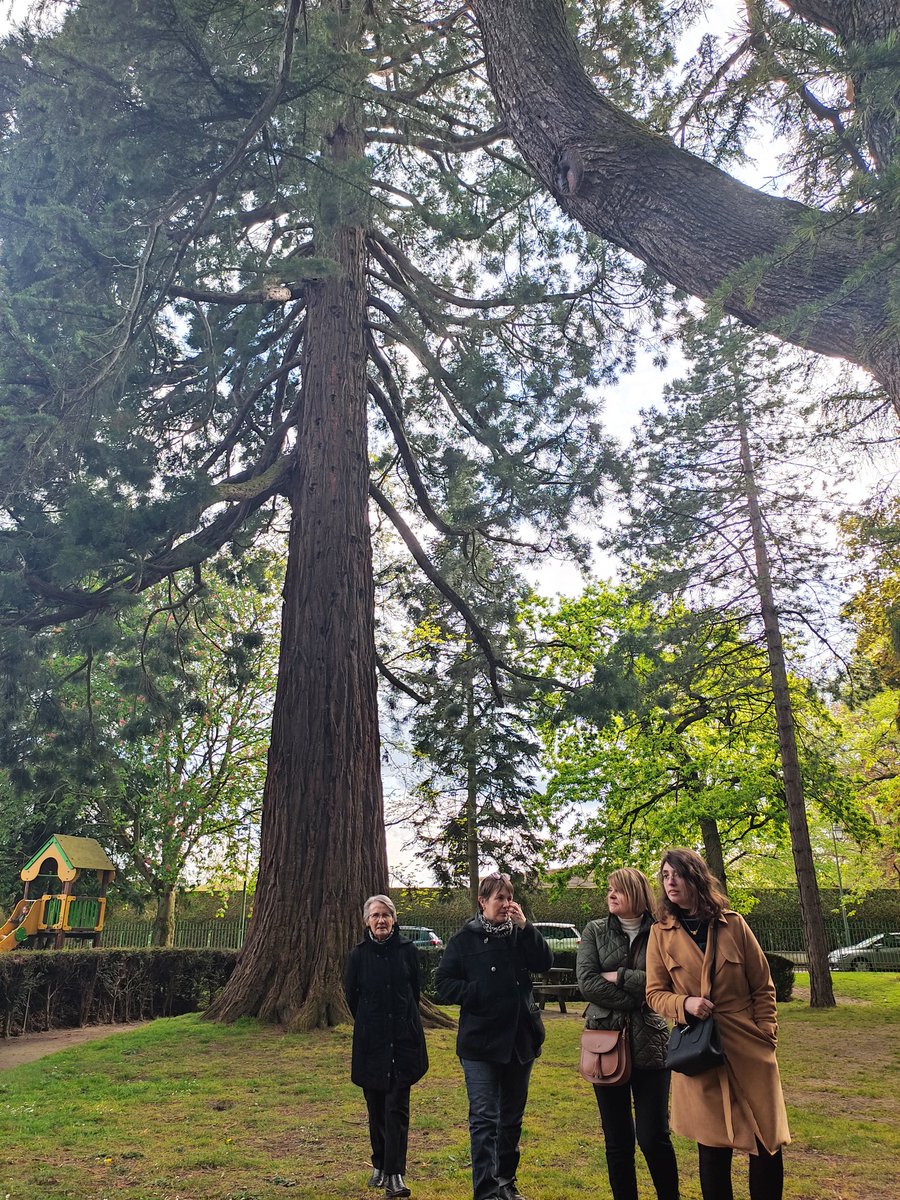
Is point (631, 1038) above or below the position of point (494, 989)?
below

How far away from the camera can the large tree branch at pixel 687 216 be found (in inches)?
133

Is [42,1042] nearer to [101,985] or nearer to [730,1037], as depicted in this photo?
[101,985]

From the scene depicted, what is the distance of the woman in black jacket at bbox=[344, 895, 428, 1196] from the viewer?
4.39m

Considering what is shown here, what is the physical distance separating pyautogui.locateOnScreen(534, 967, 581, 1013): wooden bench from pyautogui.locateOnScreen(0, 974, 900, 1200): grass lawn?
506 centimetres

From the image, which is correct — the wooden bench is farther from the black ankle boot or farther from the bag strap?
the bag strap

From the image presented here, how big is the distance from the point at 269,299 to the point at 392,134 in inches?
126

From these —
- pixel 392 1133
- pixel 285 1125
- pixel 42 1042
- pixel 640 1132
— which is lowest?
pixel 42 1042

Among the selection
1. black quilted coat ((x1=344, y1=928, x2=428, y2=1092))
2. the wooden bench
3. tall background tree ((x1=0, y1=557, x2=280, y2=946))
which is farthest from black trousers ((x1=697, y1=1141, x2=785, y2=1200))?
tall background tree ((x1=0, y1=557, x2=280, y2=946))

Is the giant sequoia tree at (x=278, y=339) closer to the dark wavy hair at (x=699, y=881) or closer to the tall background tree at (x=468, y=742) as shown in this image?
the tall background tree at (x=468, y=742)

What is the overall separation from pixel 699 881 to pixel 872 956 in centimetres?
2752

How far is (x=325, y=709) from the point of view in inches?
376

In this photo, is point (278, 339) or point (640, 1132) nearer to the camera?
point (640, 1132)

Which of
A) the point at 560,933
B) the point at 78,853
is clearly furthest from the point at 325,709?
the point at 560,933

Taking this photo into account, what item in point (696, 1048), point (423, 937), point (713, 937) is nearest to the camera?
point (696, 1048)
